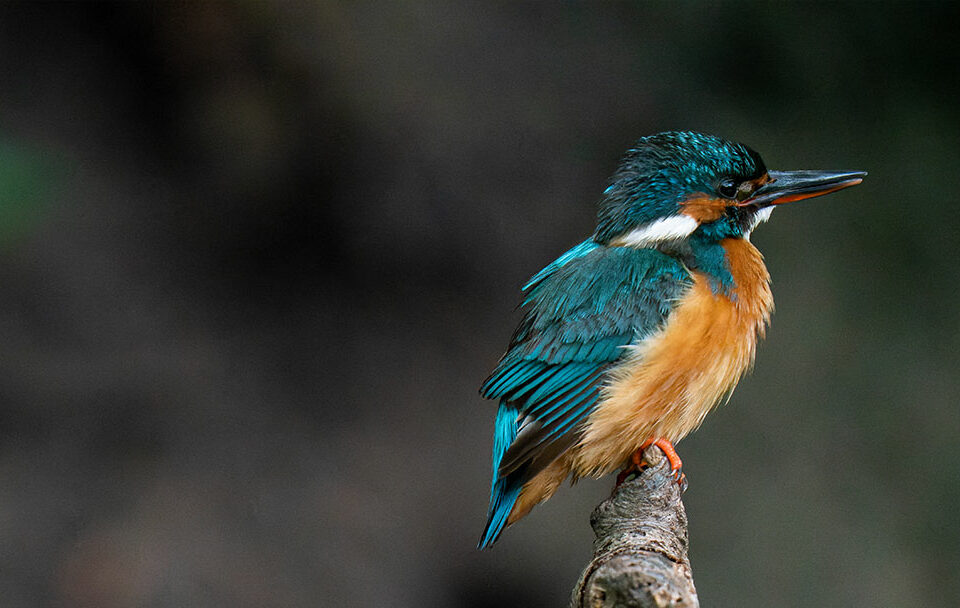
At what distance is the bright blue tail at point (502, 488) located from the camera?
1.76 metres

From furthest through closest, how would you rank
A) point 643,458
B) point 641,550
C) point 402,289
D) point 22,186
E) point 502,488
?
point 402,289 < point 22,186 < point 643,458 < point 502,488 < point 641,550

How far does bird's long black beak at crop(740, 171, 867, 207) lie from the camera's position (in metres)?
1.90

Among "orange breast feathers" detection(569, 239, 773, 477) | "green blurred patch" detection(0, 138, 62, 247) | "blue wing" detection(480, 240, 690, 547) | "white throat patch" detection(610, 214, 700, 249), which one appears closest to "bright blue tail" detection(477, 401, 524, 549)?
"blue wing" detection(480, 240, 690, 547)

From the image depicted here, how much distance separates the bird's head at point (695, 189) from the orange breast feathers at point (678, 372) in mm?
80

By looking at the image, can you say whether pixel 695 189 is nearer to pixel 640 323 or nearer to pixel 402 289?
pixel 640 323

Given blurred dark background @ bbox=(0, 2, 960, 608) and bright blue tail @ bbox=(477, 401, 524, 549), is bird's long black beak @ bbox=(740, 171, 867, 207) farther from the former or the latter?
blurred dark background @ bbox=(0, 2, 960, 608)

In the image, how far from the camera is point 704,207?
6.35ft

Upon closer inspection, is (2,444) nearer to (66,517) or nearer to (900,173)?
(66,517)

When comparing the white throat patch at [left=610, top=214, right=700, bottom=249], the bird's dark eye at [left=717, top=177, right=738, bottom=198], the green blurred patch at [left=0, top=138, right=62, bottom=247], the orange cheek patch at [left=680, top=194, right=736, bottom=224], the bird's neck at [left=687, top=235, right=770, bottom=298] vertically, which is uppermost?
the green blurred patch at [left=0, top=138, right=62, bottom=247]

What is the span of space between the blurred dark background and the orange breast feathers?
135 centimetres

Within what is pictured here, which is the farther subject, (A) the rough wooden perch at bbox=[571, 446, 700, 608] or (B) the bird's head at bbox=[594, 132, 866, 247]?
(B) the bird's head at bbox=[594, 132, 866, 247]

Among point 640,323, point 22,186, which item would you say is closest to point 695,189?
point 640,323

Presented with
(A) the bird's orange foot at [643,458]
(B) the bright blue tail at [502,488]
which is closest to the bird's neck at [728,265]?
(A) the bird's orange foot at [643,458]

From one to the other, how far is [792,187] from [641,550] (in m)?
0.91
